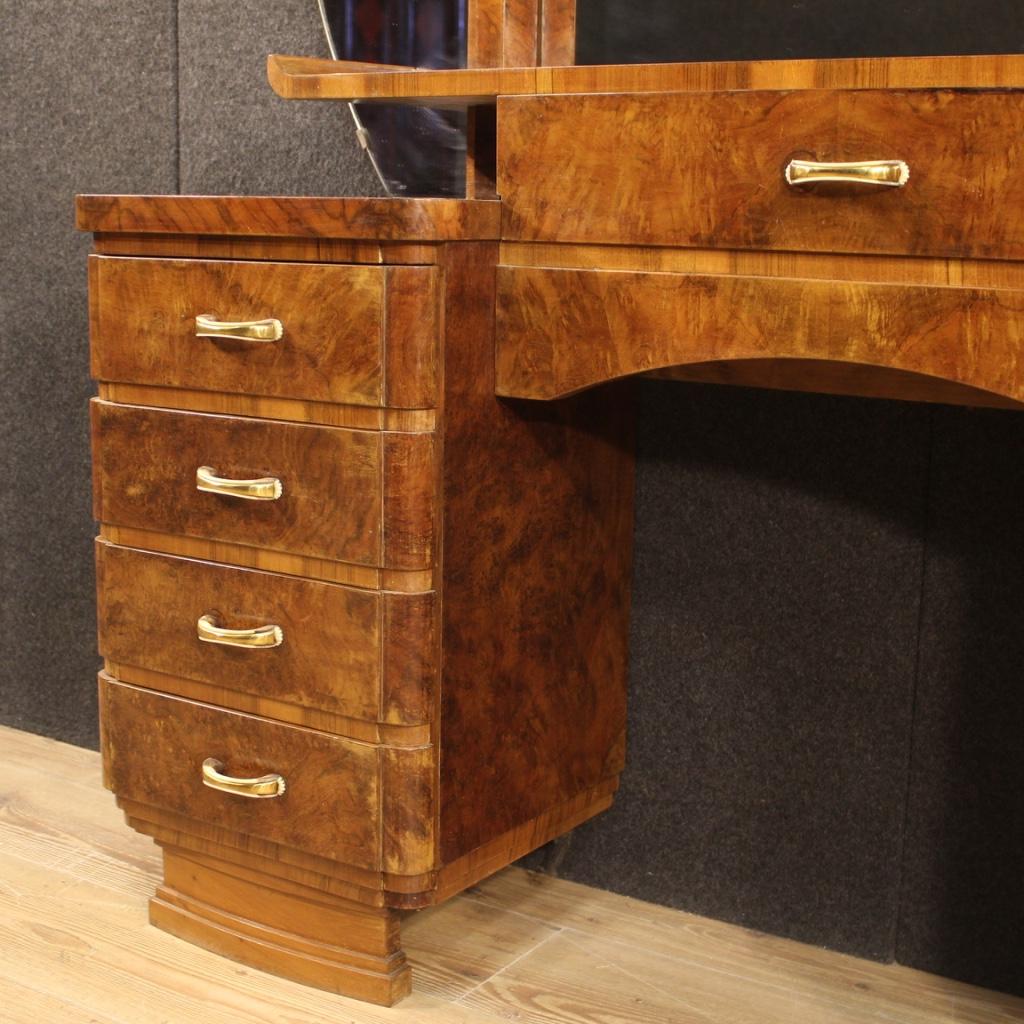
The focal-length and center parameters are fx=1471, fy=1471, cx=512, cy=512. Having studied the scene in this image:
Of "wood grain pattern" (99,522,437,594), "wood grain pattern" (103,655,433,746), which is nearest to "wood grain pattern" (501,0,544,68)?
"wood grain pattern" (99,522,437,594)

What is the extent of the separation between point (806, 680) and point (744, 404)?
0.89 ft

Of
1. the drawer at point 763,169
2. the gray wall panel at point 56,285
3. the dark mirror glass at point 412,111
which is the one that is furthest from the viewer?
the gray wall panel at point 56,285

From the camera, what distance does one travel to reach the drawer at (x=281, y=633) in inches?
45.9

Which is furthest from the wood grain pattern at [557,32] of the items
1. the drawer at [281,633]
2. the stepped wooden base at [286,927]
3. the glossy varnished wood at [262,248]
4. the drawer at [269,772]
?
the stepped wooden base at [286,927]

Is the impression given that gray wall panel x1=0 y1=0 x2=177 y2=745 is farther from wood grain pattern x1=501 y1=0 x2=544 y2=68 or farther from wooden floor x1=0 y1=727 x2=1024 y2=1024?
wood grain pattern x1=501 y1=0 x2=544 y2=68

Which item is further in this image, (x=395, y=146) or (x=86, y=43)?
(x=86, y=43)

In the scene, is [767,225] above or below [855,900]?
above

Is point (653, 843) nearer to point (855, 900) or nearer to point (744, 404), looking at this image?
point (855, 900)

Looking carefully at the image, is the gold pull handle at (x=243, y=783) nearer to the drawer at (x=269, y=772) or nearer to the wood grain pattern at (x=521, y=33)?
the drawer at (x=269, y=772)

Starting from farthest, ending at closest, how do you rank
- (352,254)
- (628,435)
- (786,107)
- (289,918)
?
1. (628,435)
2. (289,918)
3. (352,254)
4. (786,107)

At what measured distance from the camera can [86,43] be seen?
1828 millimetres

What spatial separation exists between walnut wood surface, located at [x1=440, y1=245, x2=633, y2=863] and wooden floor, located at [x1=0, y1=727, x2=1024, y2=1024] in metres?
0.16

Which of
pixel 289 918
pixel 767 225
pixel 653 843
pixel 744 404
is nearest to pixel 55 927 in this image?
pixel 289 918

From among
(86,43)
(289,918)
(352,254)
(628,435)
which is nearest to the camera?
(352,254)
